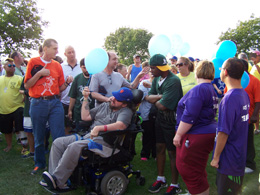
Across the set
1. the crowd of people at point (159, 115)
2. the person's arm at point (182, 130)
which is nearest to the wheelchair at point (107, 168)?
the crowd of people at point (159, 115)

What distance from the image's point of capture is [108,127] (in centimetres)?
290

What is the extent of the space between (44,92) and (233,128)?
2.98 m

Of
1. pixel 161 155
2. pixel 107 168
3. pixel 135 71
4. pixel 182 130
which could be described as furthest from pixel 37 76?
pixel 135 71

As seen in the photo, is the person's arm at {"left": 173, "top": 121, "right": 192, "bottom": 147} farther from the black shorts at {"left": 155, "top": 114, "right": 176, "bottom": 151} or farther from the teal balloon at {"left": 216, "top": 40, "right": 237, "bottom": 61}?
the teal balloon at {"left": 216, "top": 40, "right": 237, "bottom": 61}

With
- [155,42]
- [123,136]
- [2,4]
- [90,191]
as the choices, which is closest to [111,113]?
[123,136]

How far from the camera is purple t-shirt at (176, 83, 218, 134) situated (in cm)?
228

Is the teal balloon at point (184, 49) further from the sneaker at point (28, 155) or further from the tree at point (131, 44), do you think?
the tree at point (131, 44)

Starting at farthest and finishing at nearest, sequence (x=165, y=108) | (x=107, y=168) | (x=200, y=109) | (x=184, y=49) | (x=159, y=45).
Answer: (x=184, y=49)
(x=159, y=45)
(x=165, y=108)
(x=107, y=168)
(x=200, y=109)

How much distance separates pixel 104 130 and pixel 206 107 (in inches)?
52.5

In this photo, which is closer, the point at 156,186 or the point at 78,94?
the point at 156,186

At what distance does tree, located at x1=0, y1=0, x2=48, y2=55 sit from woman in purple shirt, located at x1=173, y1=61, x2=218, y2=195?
1742cm

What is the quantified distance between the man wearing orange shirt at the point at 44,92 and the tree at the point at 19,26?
15051 millimetres

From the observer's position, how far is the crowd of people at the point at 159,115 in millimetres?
2020

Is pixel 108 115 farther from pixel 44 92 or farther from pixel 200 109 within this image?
pixel 200 109
